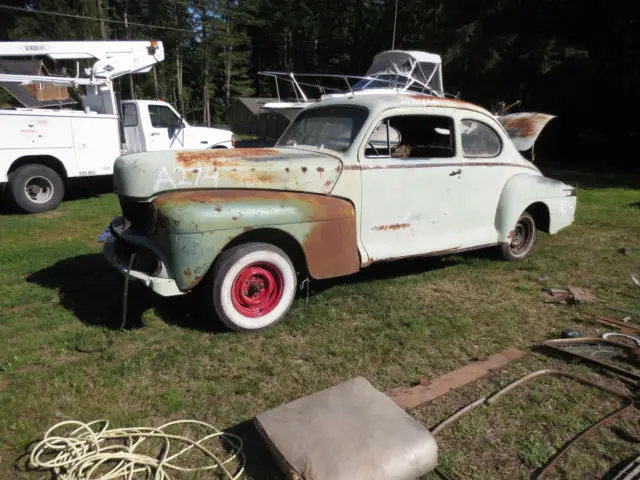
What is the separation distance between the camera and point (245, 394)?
119 inches

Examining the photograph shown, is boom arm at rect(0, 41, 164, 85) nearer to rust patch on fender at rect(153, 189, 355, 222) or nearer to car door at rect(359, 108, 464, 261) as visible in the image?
rust patch on fender at rect(153, 189, 355, 222)

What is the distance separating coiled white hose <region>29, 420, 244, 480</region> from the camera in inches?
91.5

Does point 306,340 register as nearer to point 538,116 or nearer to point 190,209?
point 190,209

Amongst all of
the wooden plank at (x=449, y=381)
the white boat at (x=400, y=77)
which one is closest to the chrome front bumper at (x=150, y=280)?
the wooden plank at (x=449, y=381)

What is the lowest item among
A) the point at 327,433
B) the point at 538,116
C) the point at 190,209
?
the point at 327,433

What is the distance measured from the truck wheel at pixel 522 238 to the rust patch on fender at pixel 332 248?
8.46ft

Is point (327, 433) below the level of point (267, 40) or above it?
below

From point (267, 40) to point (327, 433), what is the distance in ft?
178

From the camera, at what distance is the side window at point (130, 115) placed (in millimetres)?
10750

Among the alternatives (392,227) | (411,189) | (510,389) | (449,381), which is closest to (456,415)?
(449,381)

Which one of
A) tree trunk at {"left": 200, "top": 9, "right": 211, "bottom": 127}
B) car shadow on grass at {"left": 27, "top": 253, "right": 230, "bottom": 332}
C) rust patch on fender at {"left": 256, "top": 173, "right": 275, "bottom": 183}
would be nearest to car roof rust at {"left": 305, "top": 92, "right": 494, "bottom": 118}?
rust patch on fender at {"left": 256, "top": 173, "right": 275, "bottom": 183}

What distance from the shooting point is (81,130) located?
866 cm

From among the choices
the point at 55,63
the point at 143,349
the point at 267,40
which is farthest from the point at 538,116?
the point at 267,40

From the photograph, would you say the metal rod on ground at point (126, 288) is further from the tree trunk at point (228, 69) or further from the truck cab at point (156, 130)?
the tree trunk at point (228, 69)
